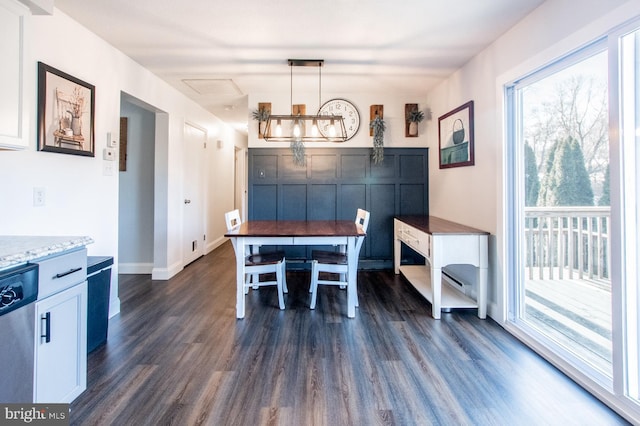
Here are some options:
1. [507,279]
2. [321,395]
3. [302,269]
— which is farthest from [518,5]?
[302,269]

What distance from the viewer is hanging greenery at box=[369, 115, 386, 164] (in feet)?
14.4

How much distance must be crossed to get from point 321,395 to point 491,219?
214cm

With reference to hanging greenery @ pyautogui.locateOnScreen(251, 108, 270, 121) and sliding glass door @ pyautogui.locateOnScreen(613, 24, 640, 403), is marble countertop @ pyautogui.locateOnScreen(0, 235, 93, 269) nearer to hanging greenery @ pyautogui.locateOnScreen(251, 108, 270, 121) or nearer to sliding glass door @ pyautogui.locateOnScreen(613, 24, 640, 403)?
sliding glass door @ pyautogui.locateOnScreen(613, 24, 640, 403)

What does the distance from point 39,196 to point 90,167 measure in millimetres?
549

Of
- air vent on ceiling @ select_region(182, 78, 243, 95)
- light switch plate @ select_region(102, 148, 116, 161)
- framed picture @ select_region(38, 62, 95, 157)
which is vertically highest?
air vent on ceiling @ select_region(182, 78, 243, 95)

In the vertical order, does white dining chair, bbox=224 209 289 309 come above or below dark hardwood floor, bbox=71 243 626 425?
above

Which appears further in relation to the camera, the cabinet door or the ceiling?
the ceiling

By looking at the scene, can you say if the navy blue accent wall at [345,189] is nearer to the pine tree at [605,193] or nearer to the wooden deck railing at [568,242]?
the wooden deck railing at [568,242]

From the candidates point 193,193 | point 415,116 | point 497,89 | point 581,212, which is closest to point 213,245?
point 193,193

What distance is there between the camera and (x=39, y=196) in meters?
2.18

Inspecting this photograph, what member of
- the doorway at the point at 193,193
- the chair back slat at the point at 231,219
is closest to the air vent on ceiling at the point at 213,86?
the doorway at the point at 193,193

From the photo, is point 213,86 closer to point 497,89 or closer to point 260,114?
point 260,114

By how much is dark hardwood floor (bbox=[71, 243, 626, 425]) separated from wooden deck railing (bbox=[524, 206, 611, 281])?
2.18 feet

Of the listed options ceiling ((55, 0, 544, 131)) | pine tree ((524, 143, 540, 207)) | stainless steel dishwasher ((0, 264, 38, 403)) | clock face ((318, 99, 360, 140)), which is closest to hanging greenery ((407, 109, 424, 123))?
ceiling ((55, 0, 544, 131))
